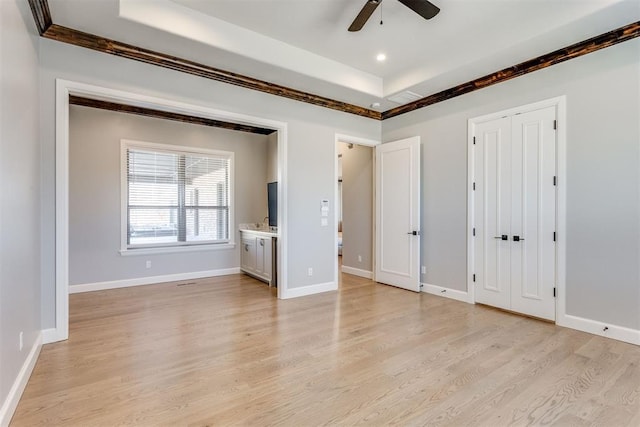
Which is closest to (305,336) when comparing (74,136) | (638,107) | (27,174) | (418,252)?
(418,252)

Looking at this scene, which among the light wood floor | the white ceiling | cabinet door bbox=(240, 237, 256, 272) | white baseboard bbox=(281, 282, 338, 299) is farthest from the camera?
cabinet door bbox=(240, 237, 256, 272)

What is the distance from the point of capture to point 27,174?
242 cm

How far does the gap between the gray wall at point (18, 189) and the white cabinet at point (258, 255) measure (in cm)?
290


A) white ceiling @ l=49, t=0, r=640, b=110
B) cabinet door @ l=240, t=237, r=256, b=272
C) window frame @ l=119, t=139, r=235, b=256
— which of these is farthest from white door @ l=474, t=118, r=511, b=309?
window frame @ l=119, t=139, r=235, b=256

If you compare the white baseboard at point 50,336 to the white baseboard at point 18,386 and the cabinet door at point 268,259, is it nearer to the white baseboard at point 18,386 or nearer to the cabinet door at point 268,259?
the white baseboard at point 18,386

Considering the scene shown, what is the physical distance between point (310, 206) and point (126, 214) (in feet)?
10.2

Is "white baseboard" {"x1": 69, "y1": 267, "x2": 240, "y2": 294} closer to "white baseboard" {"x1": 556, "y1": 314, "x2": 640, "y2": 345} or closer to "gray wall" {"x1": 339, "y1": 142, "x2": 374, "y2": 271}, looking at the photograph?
"gray wall" {"x1": 339, "y1": 142, "x2": 374, "y2": 271}

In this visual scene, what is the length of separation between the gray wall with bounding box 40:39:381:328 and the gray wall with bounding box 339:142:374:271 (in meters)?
0.75

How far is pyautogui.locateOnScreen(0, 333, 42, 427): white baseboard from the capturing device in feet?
5.88

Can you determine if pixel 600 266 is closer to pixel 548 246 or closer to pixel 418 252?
pixel 548 246

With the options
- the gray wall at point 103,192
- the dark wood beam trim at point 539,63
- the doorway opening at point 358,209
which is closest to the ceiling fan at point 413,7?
the dark wood beam trim at point 539,63

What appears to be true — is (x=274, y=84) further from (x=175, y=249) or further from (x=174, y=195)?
(x=175, y=249)

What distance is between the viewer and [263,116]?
4266 mm

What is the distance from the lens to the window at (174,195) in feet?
17.6
